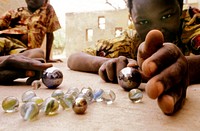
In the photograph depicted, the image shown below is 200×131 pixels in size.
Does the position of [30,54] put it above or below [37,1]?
below

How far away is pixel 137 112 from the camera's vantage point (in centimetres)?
67

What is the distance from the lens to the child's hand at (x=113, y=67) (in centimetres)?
98

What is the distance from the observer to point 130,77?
2.93 ft

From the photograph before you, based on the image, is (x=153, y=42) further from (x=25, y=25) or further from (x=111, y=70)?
(x=25, y=25)

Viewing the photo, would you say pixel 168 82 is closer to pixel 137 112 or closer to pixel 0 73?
pixel 137 112

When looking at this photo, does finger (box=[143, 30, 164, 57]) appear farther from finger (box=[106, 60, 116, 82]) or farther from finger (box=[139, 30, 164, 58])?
finger (box=[106, 60, 116, 82])

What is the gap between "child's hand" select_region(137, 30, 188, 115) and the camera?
1.69 ft

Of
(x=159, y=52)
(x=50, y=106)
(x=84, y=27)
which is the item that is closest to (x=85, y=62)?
(x=50, y=106)

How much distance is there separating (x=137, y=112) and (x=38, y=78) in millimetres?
593

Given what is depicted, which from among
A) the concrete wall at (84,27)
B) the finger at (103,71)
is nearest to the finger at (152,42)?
the finger at (103,71)

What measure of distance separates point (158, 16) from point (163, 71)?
1.87 feet

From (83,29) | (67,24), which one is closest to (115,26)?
(83,29)

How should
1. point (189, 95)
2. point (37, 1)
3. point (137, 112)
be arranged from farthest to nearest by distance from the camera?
point (37, 1) → point (189, 95) → point (137, 112)

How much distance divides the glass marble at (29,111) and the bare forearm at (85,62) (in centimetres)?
69
